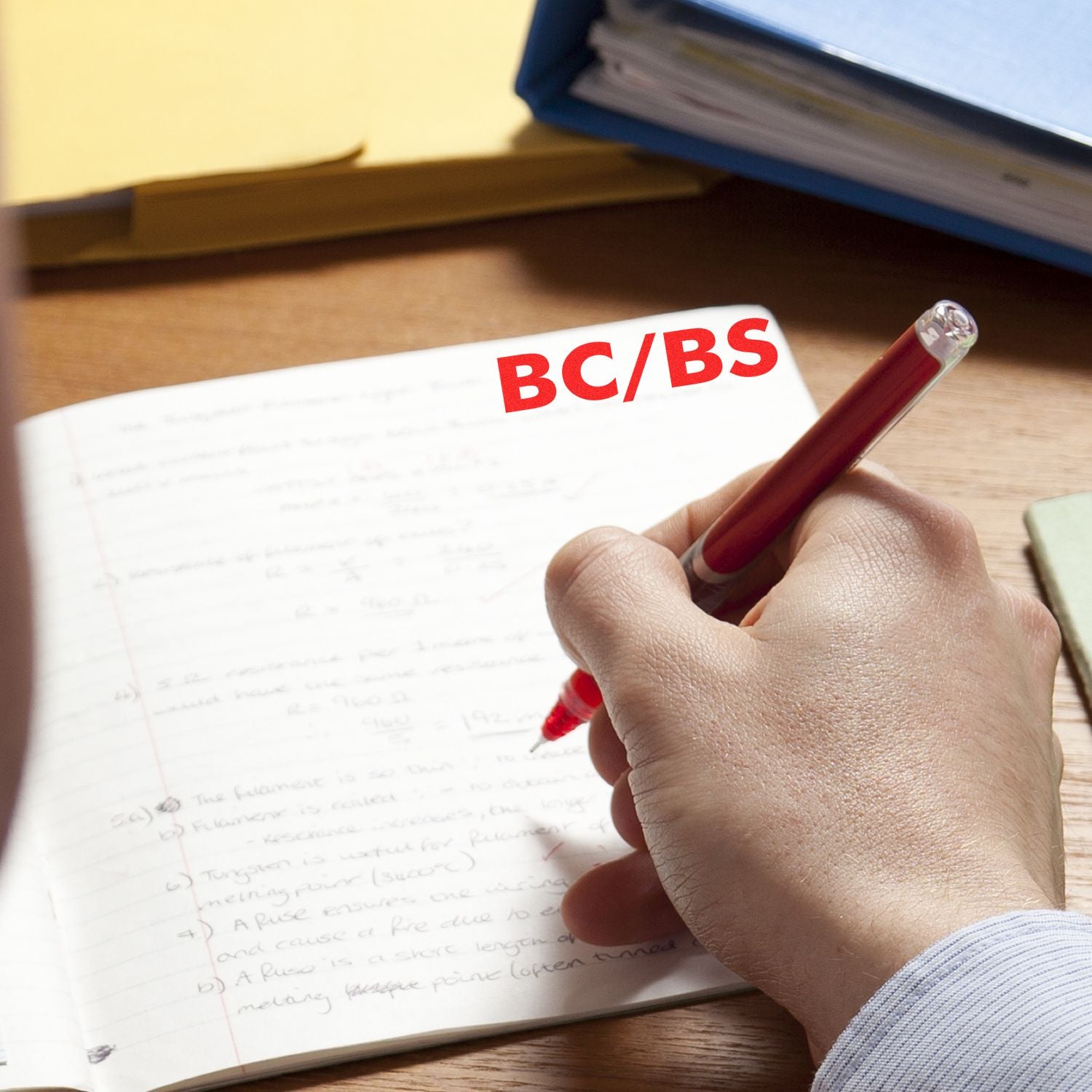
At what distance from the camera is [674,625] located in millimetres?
392

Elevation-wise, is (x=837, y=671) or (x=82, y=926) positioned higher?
(x=837, y=671)

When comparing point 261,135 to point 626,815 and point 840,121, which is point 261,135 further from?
point 626,815

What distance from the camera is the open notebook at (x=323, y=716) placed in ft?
1.40

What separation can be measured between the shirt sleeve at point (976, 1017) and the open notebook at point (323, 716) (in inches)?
4.2

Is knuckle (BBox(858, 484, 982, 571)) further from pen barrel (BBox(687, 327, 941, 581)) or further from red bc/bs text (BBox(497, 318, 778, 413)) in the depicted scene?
red bc/bs text (BBox(497, 318, 778, 413))

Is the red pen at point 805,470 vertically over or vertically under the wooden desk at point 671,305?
over

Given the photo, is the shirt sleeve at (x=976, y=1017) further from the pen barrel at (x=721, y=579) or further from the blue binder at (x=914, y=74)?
the blue binder at (x=914, y=74)

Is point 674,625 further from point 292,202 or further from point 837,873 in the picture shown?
point 292,202

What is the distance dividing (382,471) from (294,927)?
0.23 meters

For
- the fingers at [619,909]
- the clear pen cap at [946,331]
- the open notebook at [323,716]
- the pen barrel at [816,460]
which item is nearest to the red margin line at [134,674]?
the open notebook at [323,716]

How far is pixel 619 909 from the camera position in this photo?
0.43 meters

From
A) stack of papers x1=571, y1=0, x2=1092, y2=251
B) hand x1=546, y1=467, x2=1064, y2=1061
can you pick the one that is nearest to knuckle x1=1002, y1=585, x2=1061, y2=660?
hand x1=546, y1=467, x2=1064, y2=1061

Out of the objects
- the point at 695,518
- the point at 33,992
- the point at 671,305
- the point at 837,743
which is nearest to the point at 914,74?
the point at 671,305

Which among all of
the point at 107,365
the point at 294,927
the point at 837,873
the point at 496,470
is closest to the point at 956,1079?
the point at 837,873
